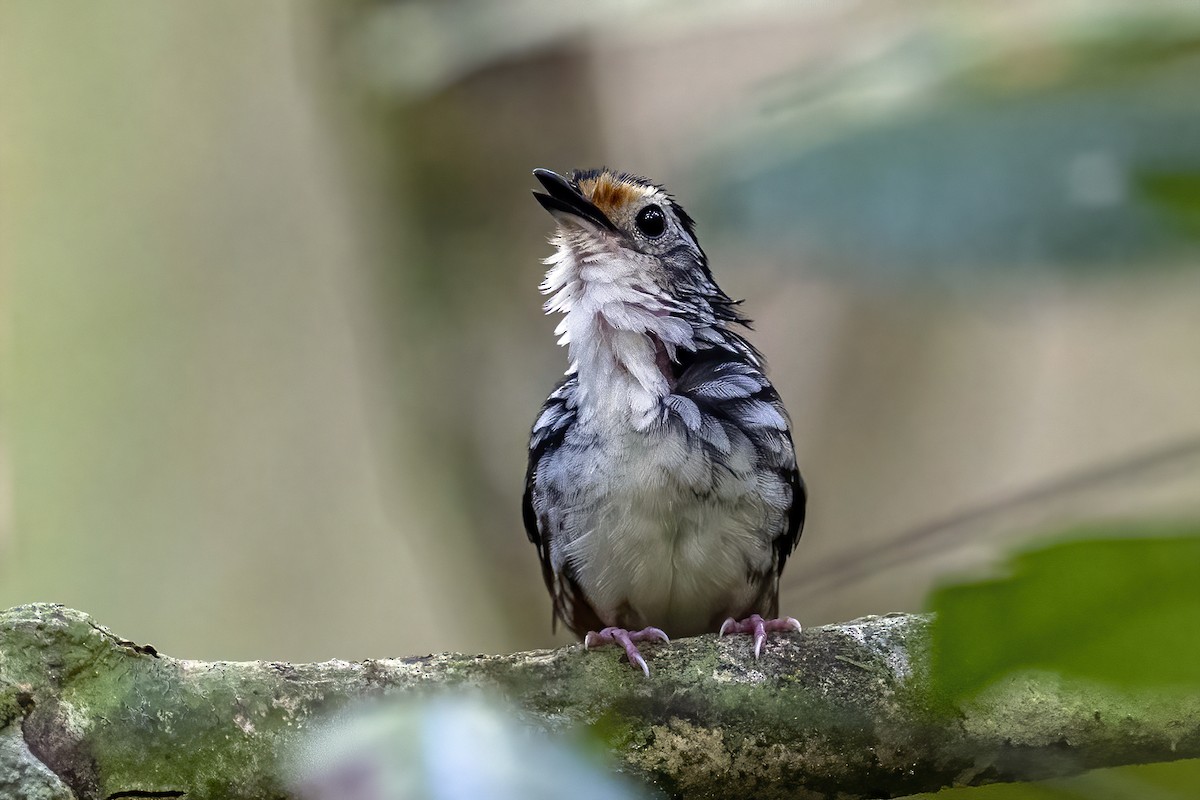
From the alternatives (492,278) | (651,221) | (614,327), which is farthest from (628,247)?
(492,278)

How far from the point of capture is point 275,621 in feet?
25.4

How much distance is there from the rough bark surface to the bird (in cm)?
34

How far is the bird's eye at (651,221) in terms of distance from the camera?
3291 mm

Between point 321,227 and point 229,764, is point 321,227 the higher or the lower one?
the higher one

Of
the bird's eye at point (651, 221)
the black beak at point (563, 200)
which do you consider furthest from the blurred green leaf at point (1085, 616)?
the bird's eye at point (651, 221)

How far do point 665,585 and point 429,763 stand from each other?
2132 mm

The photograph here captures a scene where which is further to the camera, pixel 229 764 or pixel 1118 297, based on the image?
pixel 1118 297

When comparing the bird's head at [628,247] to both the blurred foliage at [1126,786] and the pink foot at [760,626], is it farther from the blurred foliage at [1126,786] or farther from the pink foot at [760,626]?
the blurred foliage at [1126,786]

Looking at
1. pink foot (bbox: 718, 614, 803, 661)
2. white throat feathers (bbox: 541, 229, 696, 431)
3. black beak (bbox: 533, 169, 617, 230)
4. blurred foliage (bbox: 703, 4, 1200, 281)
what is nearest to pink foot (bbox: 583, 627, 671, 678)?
pink foot (bbox: 718, 614, 803, 661)

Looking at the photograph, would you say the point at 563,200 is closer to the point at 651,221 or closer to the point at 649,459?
the point at 651,221

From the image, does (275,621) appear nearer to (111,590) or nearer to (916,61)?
(111,590)

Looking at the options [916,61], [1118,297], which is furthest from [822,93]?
[1118,297]

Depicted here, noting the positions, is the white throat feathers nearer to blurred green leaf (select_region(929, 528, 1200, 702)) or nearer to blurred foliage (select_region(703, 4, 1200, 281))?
blurred foliage (select_region(703, 4, 1200, 281))

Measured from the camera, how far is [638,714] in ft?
6.74
